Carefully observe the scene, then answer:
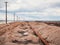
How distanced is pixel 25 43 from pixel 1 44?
4.85 feet

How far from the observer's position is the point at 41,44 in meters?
10.5

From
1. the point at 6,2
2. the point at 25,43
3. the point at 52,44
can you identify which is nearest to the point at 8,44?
the point at 25,43

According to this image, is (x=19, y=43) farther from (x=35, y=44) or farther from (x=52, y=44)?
(x=52, y=44)

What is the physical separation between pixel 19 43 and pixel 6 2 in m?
64.6

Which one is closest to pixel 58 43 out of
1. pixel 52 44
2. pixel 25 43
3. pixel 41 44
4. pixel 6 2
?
pixel 52 44

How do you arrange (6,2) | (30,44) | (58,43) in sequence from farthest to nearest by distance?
(6,2) → (30,44) → (58,43)

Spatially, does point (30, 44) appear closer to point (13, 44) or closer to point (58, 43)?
point (13, 44)

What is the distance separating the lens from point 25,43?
10.9 metres

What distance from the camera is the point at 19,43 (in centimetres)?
1094

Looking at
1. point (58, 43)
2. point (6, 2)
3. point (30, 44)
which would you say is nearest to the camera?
point (58, 43)

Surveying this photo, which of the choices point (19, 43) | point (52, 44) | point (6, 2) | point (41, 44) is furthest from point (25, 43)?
point (6, 2)

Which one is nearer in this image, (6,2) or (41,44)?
(41,44)

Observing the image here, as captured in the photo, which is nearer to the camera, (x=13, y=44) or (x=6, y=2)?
(x=13, y=44)

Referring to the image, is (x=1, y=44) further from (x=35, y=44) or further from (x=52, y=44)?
(x=52, y=44)
